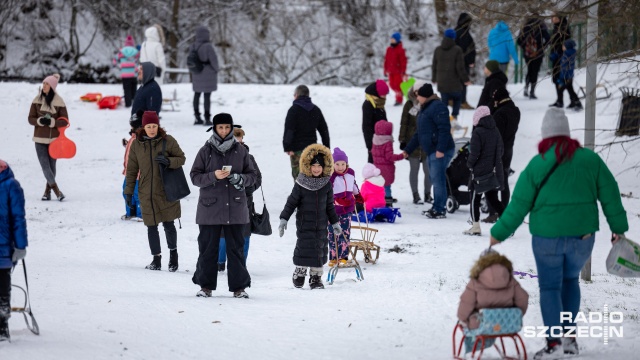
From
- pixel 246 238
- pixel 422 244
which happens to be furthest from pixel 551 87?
pixel 246 238

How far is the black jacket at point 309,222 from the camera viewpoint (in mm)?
9500

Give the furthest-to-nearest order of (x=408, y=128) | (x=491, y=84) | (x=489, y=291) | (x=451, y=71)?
(x=451, y=71)
(x=408, y=128)
(x=491, y=84)
(x=489, y=291)

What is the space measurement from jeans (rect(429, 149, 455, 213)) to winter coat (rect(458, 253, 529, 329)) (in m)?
7.80

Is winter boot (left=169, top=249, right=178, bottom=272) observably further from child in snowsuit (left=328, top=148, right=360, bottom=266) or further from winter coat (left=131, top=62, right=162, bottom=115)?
winter coat (left=131, top=62, right=162, bottom=115)

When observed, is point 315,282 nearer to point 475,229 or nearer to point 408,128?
point 475,229

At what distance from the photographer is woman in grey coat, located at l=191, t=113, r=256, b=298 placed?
882 centimetres

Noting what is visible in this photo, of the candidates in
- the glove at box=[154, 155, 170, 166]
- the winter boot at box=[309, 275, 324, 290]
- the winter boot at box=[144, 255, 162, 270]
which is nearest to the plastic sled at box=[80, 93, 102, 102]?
the winter boot at box=[144, 255, 162, 270]

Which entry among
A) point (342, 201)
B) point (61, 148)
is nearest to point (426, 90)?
point (342, 201)

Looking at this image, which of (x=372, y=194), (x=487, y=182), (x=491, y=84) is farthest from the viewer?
(x=491, y=84)

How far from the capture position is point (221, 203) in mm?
8820

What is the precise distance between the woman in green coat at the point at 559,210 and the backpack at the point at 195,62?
14016 millimetres

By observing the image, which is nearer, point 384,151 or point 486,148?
point 486,148

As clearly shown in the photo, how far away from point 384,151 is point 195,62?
666cm

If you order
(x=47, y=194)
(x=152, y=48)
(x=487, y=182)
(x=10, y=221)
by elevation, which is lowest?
(x=47, y=194)
